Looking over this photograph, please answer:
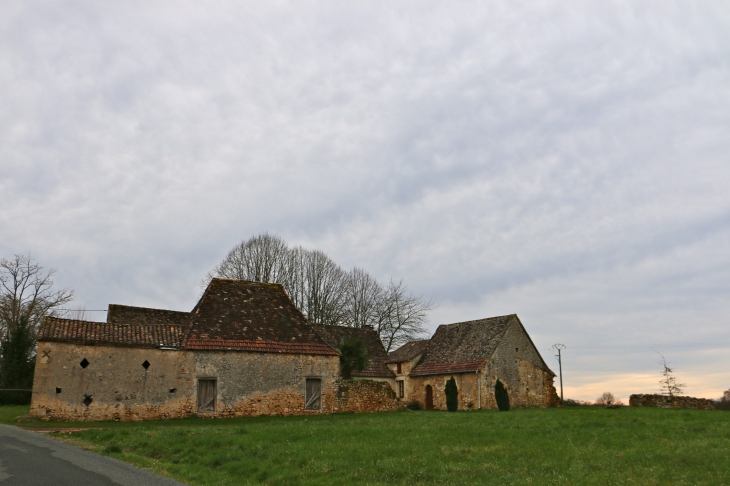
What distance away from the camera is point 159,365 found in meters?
24.1

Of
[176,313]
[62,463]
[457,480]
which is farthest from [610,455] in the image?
[176,313]

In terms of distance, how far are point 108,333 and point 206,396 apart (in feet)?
16.5

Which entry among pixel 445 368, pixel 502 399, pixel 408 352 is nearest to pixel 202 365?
pixel 502 399

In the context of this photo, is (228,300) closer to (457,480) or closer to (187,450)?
(187,450)

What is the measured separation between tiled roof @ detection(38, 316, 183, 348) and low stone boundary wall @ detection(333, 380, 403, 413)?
8.22 m

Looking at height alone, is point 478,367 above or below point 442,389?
above

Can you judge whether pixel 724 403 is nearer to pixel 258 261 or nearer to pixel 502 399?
pixel 502 399

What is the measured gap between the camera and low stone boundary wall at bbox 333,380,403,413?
89.5 feet

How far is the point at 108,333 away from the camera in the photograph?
23797 millimetres

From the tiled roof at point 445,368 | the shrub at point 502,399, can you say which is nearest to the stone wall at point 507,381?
the tiled roof at point 445,368

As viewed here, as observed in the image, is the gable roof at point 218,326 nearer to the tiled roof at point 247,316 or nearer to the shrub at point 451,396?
the tiled roof at point 247,316

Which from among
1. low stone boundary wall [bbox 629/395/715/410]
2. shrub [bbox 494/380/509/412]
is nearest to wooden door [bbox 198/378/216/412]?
shrub [bbox 494/380/509/412]

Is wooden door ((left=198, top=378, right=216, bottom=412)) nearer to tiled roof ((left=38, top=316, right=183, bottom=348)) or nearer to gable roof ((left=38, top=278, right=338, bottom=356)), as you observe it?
gable roof ((left=38, top=278, right=338, bottom=356))

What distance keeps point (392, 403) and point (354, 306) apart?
20835 millimetres
